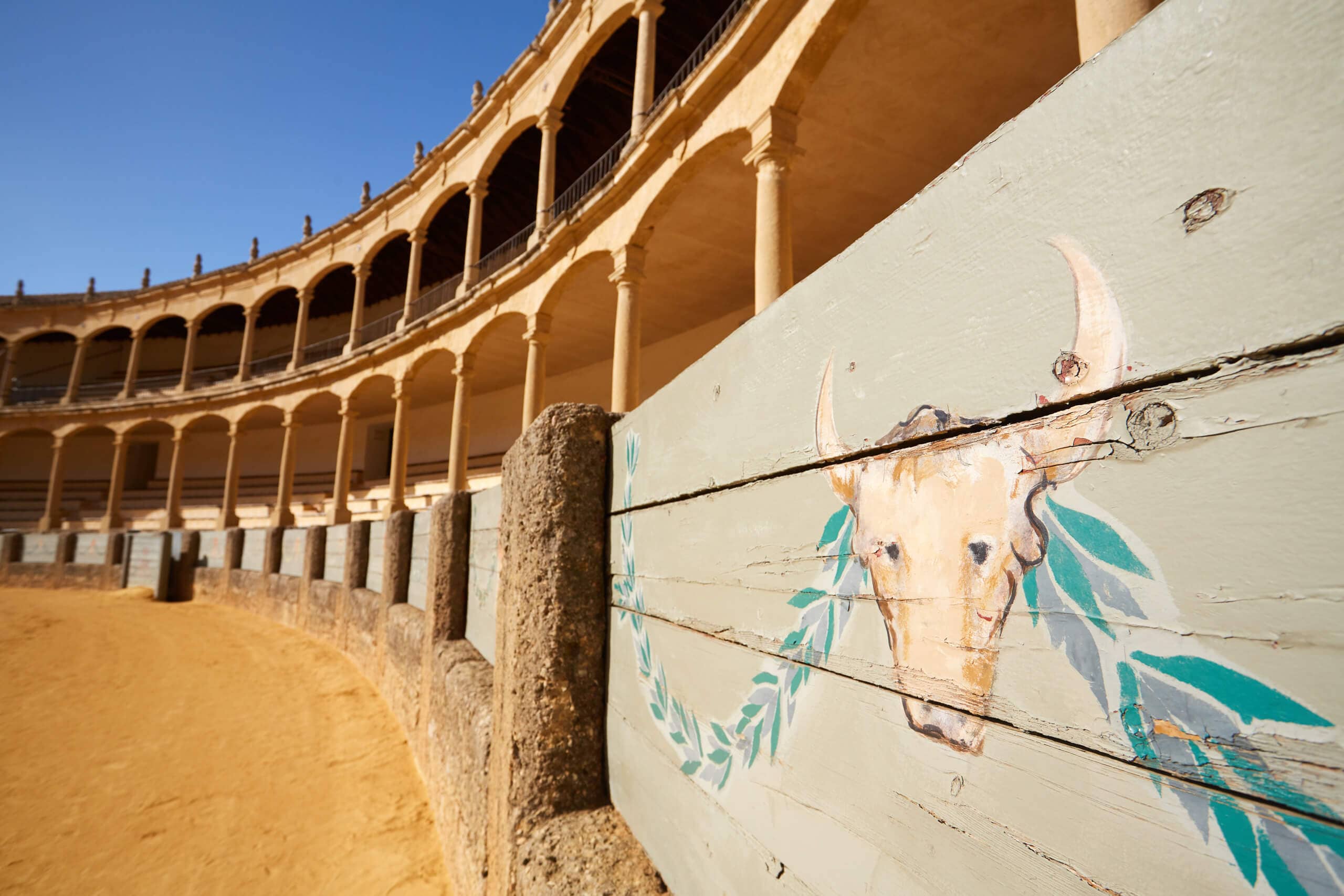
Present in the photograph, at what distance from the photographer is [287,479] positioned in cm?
1681

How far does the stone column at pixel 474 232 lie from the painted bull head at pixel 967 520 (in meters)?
13.1

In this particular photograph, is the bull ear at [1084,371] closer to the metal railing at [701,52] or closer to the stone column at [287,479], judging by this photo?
the metal railing at [701,52]

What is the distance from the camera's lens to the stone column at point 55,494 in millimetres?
20156

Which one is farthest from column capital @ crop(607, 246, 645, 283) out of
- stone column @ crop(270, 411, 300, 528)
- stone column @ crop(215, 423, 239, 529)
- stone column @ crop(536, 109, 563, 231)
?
stone column @ crop(215, 423, 239, 529)

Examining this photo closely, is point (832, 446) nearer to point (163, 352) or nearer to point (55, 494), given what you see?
point (55, 494)

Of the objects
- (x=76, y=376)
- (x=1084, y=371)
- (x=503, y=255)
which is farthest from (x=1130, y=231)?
(x=76, y=376)

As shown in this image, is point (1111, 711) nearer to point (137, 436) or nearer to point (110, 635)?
point (110, 635)

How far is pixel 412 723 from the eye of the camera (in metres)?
4.64

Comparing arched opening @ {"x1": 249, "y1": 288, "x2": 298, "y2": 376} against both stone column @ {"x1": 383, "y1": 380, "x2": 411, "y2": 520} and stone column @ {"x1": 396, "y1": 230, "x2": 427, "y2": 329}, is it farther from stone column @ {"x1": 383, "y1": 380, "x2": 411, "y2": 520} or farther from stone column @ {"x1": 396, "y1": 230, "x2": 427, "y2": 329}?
stone column @ {"x1": 383, "y1": 380, "x2": 411, "y2": 520}

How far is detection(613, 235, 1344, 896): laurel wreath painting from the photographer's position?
0.40m

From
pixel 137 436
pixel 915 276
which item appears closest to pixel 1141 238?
pixel 915 276

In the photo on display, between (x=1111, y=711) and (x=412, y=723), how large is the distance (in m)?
5.04

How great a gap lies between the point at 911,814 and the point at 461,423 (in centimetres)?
1238

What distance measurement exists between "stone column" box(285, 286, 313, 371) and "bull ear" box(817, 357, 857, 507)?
788 inches
